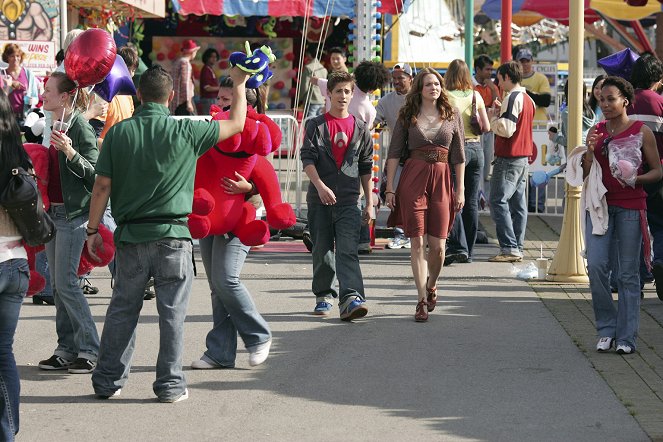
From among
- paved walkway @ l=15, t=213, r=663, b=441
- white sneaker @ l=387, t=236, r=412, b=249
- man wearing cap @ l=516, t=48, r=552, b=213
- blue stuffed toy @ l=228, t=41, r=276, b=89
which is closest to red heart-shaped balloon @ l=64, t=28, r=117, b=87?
blue stuffed toy @ l=228, t=41, r=276, b=89

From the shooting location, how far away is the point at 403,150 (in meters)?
9.39

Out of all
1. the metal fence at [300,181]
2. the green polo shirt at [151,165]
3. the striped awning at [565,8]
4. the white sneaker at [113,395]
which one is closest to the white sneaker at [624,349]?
the green polo shirt at [151,165]

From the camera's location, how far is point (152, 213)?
257 inches

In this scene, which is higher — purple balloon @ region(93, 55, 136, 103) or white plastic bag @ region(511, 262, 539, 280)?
purple balloon @ region(93, 55, 136, 103)

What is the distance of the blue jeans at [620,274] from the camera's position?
26.2 feet

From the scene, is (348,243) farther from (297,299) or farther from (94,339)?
(94,339)

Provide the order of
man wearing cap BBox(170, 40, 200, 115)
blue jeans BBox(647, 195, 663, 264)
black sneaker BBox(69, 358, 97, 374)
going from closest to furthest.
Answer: black sneaker BBox(69, 358, 97, 374), blue jeans BBox(647, 195, 663, 264), man wearing cap BBox(170, 40, 200, 115)

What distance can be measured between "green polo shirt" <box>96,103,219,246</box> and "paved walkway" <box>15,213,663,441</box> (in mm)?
988

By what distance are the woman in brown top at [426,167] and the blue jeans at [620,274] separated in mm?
1473

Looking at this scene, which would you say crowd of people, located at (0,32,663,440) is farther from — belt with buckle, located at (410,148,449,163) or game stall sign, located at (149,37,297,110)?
game stall sign, located at (149,37,297,110)

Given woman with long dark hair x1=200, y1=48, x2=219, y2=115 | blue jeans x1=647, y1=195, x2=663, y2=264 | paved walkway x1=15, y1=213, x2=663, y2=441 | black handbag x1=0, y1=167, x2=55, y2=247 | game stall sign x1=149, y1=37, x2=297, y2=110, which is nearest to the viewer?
black handbag x1=0, y1=167, x2=55, y2=247

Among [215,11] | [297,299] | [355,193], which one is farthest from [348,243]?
[215,11]

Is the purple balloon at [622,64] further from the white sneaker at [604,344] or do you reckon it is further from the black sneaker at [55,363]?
the black sneaker at [55,363]

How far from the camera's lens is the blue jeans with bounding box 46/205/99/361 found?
737cm
